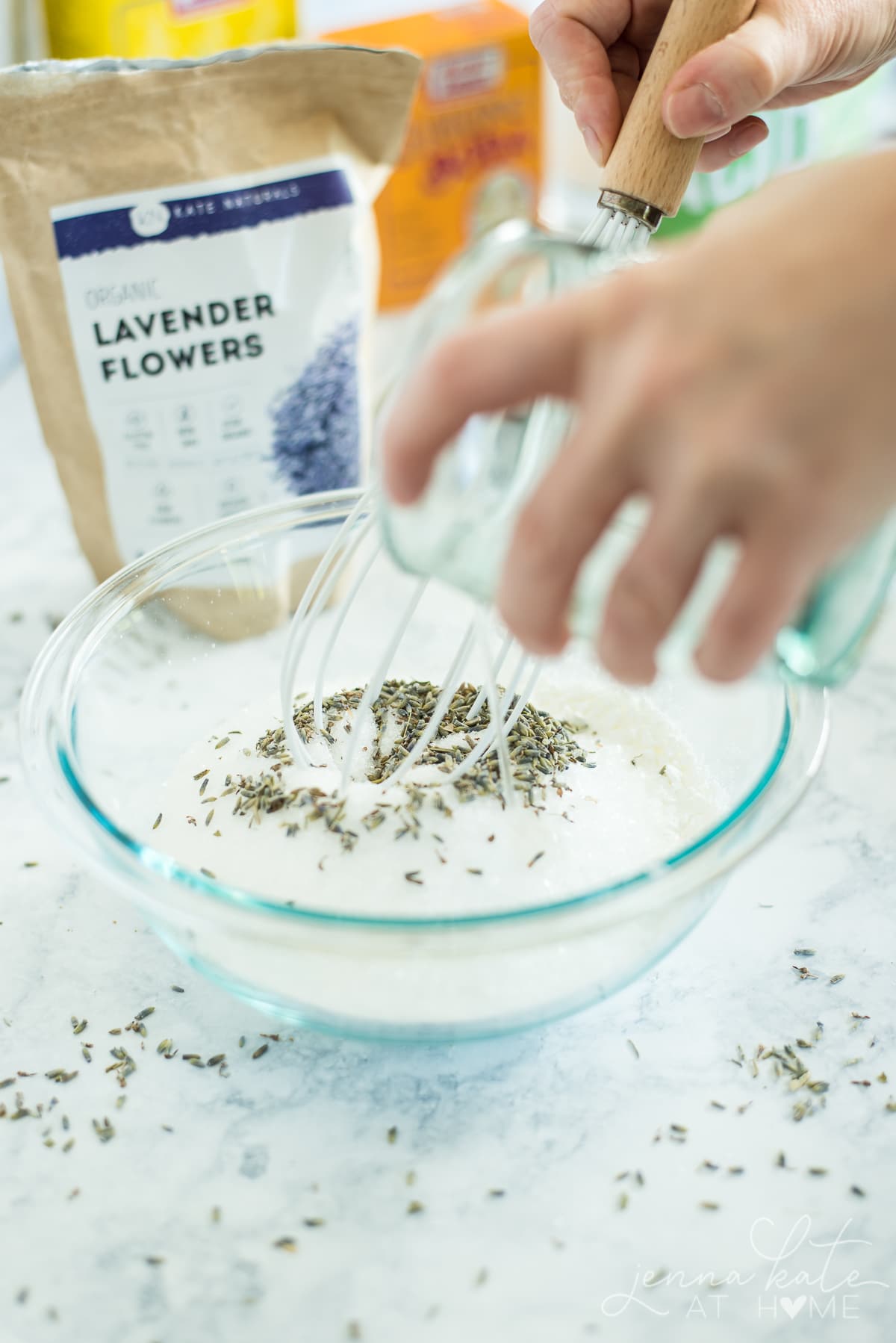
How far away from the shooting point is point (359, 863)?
2.33 feet

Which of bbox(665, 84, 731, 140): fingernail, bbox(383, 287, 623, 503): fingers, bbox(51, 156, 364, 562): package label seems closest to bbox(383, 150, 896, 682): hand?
bbox(383, 287, 623, 503): fingers

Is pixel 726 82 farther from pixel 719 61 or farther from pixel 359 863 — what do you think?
pixel 359 863

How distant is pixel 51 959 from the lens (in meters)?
0.82

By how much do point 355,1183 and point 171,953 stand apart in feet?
0.74

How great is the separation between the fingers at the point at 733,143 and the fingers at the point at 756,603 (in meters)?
0.67

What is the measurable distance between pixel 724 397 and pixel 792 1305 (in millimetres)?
485

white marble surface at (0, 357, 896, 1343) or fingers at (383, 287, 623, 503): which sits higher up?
fingers at (383, 287, 623, 503)

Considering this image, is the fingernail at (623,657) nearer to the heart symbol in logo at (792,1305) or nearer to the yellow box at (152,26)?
the heart symbol in logo at (792,1305)

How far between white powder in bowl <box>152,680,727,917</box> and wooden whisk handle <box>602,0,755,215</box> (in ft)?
1.29

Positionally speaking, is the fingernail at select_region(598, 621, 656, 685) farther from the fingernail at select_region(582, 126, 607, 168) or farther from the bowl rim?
the fingernail at select_region(582, 126, 607, 168)

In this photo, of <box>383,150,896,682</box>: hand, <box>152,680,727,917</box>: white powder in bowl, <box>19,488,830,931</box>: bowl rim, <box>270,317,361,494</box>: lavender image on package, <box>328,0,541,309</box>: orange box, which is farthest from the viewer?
<box>328,0,541,309</box>: orange box

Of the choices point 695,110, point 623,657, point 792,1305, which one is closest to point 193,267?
point 695,110

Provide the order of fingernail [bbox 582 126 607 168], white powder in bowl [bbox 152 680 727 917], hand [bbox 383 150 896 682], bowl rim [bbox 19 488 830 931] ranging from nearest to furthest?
hand [bbox 383 150 896 682] → bowl rim [bbox 19 488 830 931] → white powder in bowl [bbox 152 680 727 917] → fingernail [bbox 582 126 607 168]

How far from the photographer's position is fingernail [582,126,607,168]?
0.91 meters
